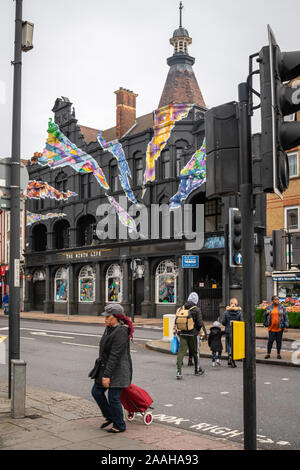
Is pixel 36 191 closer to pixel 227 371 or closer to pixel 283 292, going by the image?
pixel 283 292

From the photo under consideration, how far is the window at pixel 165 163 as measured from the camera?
113ft

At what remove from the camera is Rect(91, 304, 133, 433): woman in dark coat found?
22.1ft

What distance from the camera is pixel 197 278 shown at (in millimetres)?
33500

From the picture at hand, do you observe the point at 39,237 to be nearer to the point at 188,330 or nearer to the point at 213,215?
the point at 213,215

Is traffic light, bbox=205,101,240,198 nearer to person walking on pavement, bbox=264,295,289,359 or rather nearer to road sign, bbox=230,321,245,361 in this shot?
road sign, bbox=230,321,245,361

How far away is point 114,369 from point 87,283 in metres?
33.8

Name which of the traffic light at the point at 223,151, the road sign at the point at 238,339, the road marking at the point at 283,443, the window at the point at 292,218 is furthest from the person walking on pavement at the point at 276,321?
the window at the point at 292,218

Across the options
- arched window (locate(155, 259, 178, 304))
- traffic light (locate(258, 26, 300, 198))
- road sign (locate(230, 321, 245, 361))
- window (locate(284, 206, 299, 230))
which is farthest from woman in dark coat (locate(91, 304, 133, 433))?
arched window (locate(155, 259, 178, 304))

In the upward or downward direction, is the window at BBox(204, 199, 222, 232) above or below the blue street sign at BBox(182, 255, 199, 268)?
above

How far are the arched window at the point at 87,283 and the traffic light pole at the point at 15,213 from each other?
30841 millimetres

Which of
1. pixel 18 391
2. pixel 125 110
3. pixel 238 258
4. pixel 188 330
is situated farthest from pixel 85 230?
pixel 238 258

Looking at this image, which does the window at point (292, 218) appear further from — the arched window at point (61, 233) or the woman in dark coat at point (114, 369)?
the woman in dark coat at point (114, 369)

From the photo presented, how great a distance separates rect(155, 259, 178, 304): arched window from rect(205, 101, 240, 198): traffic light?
1130 inches
